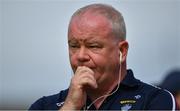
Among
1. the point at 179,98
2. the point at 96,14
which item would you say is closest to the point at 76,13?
the point at 96,14

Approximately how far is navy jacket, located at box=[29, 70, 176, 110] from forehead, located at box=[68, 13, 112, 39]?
41 cm

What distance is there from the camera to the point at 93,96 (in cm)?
516

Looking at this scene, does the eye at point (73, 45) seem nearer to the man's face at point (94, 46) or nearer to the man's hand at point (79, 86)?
the man's face at point (94, 46)

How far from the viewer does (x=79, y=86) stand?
4.95 meters

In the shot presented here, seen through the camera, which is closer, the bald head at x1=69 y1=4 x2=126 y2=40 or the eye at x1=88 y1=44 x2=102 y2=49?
the eye at x1=88 y1=44 x2=102 y2=49

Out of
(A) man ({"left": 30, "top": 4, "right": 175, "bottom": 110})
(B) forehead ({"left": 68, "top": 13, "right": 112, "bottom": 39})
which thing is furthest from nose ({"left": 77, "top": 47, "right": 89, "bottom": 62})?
(B) forehead ({"left": 68, "top": 13, "right": 112, "bottom": 39})

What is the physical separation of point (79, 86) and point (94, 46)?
0.93ft

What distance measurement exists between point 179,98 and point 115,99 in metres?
0.97

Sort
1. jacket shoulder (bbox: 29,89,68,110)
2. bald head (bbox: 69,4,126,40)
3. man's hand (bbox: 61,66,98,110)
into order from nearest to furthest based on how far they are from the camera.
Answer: man's hand (bbox: 61,66,98,110) → bald head (bbox: 69,4,126,40) → jacket shoulder (bbox: 29,89,68,110)

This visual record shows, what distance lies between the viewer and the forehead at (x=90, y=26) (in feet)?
16.4

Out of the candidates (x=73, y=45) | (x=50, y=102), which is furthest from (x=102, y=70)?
(x=50, y=102)

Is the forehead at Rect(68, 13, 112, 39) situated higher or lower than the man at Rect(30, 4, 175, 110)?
higher

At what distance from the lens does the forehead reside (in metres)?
5.01

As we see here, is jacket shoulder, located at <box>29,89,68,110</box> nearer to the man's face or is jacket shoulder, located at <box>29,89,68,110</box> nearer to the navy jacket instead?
the navy jacket
